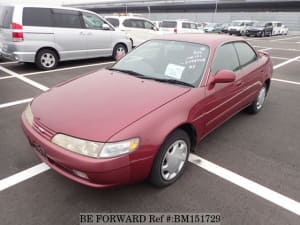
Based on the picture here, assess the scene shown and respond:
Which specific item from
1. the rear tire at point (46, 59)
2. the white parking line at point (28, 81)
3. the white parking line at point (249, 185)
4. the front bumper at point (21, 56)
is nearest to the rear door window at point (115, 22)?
the rear tire at point (46, 59)

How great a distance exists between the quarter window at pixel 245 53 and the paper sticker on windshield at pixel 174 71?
131cm

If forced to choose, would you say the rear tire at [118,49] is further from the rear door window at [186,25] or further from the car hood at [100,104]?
the rear door window at [186,25]

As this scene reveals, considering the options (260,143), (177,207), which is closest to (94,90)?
(177,207)

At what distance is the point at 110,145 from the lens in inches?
74.5

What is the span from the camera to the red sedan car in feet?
6.39

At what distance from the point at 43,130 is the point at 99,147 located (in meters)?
0.67

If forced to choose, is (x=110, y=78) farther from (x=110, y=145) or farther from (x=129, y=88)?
(x=110, y=145)

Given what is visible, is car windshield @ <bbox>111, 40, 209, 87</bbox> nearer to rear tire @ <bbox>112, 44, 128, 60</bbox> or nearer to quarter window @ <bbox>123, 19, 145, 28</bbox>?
rear tire @ <bbox>112, 44, 128, 60</bbox>

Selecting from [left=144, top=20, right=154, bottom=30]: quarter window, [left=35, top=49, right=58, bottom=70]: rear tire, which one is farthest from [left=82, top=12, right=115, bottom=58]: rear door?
[left=144, top=20, right=154, bottom=30]: quarter window

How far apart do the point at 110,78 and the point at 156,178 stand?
56.9 inches

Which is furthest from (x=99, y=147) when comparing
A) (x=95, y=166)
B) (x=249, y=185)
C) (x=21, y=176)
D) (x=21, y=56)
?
(x=21, y=56)

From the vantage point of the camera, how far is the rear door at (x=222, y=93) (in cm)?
280

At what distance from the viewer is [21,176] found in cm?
257

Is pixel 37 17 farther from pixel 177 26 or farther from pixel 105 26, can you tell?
pixel 177 26
